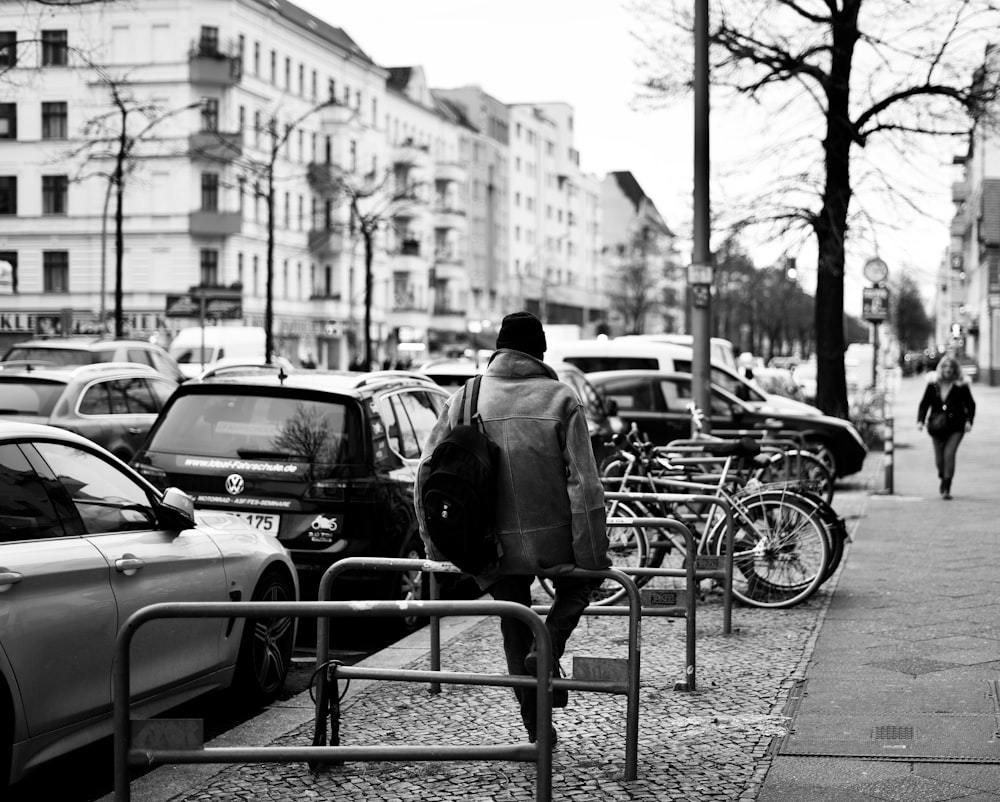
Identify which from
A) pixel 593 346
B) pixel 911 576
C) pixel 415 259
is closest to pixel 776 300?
pixel 415 259

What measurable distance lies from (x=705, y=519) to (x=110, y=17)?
2448 inches

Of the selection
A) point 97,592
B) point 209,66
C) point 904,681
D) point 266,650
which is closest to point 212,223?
point 209,66

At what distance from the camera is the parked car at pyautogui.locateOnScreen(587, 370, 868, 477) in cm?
2116

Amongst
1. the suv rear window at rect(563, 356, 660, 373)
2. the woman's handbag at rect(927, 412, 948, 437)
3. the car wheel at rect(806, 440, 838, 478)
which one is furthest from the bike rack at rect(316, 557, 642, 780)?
the suv rear window at rect(563, 356, 660, 373)

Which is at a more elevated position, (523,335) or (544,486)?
(523,335)

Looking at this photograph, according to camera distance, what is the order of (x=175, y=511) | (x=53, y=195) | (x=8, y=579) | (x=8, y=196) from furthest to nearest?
1. (x=8, y=196)
2. (x=53, y=195)
3. (x=175, y=511)
4. (x=8, y=579)

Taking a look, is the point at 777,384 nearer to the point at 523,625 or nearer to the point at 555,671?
the point at 555,671

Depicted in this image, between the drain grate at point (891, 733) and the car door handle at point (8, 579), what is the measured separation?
11.1 ft

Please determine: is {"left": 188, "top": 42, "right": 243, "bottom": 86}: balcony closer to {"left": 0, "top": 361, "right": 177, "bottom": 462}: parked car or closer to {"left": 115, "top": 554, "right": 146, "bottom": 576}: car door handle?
{"left": 0, "top": 361, "right": 177, "bottom": 462}: parked car

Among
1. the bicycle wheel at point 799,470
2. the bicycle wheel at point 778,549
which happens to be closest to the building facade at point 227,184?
the bicycle wheel at point 799,470

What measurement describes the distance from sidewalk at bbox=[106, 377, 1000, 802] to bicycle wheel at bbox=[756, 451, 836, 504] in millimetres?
3158

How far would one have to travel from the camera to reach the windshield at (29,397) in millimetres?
16141

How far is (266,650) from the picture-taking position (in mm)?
7758

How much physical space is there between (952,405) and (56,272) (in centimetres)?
5451
